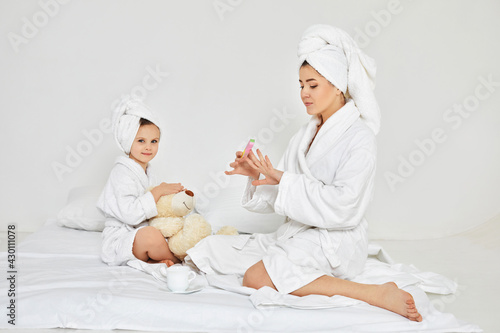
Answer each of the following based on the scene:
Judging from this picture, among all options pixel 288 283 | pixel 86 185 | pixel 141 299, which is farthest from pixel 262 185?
pixel 86 185

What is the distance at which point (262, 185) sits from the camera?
96.3 inches

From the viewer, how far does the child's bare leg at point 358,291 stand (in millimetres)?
1960

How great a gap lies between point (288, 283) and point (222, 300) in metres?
0.25

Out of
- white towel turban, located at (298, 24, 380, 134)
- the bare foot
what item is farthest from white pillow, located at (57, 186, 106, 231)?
the bare foot

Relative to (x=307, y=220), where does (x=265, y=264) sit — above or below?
below

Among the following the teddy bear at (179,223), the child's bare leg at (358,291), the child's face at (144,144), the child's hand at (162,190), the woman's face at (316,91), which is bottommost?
the child's bare leg at (358,291)

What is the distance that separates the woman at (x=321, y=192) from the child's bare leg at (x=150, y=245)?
22 cm

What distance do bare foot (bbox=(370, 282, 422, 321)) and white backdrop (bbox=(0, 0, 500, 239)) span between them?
160 centimetres

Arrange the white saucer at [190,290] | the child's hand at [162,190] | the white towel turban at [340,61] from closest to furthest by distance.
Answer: the white saucer at [190,290], the white towel turban at [340,61], the child's hand at [162,190]

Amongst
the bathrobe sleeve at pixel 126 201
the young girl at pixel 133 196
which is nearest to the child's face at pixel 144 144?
the young girl at pixel 133 196

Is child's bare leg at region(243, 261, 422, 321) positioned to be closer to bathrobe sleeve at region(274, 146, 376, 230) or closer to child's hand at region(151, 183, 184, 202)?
bathrobe sleeve at region(274, 146, 376, 230)

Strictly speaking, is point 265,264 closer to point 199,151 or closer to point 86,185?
point 199,151

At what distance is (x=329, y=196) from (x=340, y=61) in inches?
21.5

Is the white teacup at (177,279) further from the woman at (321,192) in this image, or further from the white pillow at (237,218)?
the white pillow at (237,218)
